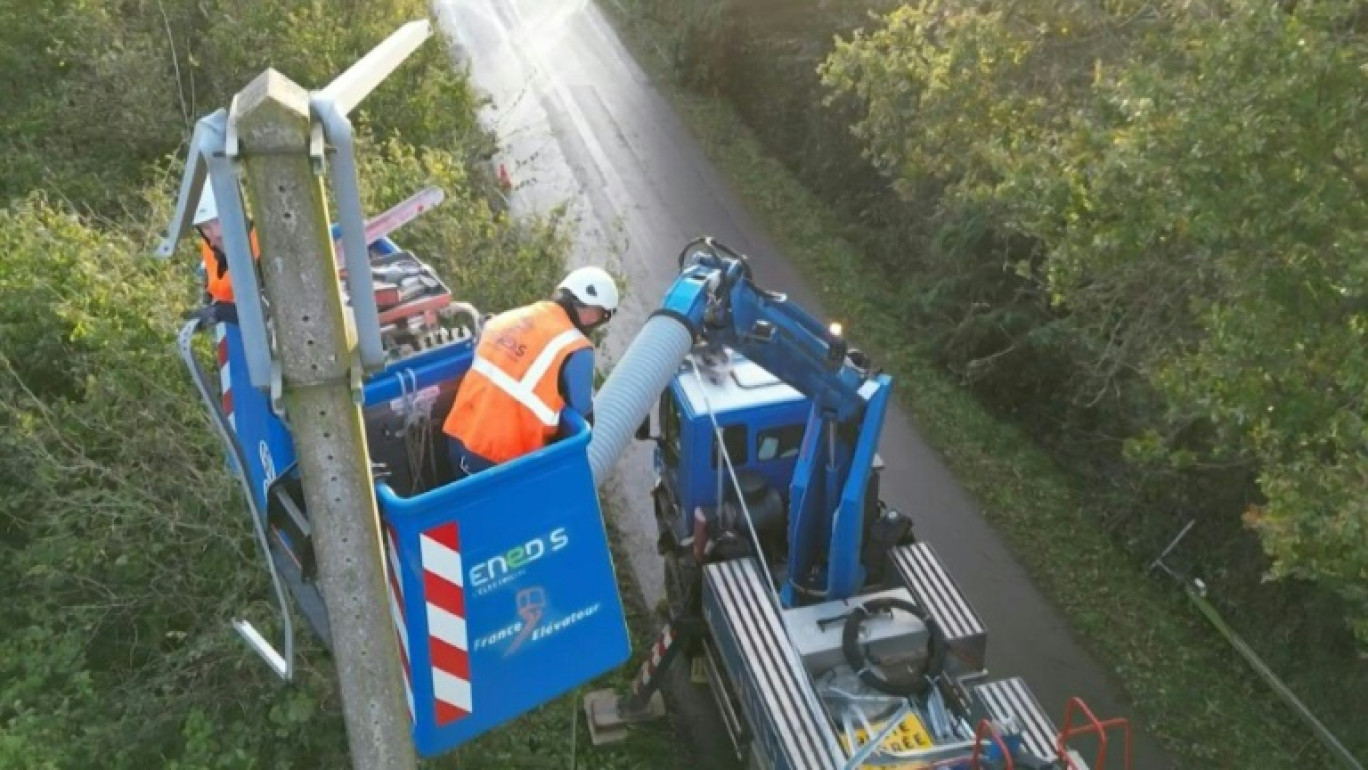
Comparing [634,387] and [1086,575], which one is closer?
[634,387]

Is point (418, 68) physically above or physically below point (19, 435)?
above

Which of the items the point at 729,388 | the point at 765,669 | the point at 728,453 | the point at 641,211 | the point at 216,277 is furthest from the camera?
the point at 641,211

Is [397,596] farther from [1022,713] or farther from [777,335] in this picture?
[1022,713]

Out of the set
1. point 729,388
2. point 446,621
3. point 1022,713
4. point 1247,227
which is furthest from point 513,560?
point 729,388

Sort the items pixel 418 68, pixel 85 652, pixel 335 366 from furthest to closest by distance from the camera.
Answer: pixel 418 68, pixel 85 652, pixel 335 366

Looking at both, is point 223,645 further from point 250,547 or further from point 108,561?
point 108,561

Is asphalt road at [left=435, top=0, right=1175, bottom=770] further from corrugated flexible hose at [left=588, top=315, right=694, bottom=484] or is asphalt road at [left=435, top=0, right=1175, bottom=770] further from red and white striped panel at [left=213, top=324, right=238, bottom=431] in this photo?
red and white striped panel at [left=213, top=324, right=238, bottom=431]

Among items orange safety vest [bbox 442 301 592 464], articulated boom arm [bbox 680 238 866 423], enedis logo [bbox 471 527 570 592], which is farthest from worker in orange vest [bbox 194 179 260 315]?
articulated boom arm [bbox 680 238 866 423]

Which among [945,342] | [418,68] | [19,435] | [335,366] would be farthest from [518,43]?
[335,366]
